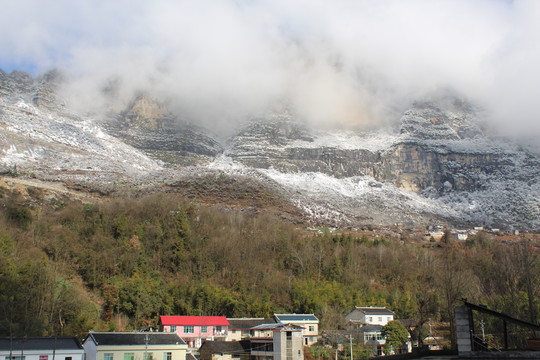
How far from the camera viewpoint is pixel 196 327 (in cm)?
4422

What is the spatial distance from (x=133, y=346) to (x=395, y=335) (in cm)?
2158

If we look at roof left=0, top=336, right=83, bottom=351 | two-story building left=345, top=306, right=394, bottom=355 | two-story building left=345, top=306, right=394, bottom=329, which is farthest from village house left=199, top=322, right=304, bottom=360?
roof left=0, top=336, right=83, bottom=351

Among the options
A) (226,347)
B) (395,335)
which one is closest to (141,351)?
(226,347)

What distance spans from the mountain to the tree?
4944cm

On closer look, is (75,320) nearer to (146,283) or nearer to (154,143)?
(146,283)

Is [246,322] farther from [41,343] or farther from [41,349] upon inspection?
[41,349]

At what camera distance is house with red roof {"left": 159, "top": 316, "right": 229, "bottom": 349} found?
4328cm

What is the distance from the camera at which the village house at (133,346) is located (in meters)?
33.0

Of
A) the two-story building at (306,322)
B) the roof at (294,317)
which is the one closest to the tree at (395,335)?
the two-story building at (306,322)

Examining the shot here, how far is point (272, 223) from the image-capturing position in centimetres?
6969

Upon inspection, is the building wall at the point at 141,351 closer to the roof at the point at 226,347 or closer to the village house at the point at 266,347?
the roof at the point at 226,347

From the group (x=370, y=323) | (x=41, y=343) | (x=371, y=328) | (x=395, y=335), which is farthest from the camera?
(x=370, y=323)

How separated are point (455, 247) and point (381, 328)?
120ft

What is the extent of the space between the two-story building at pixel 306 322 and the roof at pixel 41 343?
19047 mm
